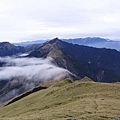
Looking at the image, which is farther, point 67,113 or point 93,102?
point 93,102

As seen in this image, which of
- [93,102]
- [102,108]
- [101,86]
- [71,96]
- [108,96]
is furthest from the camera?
[101,86]

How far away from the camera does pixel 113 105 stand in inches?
2331

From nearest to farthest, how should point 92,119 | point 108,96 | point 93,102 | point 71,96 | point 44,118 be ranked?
point 92,119
point 44,118
point 93,102
point 108,96
point 71,96

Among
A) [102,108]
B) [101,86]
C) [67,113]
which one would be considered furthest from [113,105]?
[101,86]

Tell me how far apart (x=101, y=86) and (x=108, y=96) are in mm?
15050

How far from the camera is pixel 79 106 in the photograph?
194ft

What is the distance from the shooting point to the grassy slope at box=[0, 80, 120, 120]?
4844 cm

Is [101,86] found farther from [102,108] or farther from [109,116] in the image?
[109,116]

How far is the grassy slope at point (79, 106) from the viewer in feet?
159

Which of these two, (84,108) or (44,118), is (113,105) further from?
(44,118)

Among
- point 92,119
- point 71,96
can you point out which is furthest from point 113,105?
point 71,96

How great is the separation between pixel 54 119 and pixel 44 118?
2350 mm

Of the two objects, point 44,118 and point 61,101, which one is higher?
point 44,118

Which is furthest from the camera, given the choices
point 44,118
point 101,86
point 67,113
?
point 101,86
